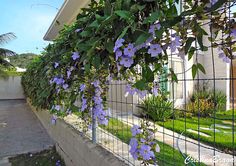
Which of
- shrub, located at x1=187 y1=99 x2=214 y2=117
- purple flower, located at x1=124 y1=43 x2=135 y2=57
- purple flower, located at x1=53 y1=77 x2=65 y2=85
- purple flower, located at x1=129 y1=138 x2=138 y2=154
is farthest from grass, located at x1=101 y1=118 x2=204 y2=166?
purple flower, located at x1=124 y1=43 x2=135 y2=57

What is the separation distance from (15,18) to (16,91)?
6.59 m

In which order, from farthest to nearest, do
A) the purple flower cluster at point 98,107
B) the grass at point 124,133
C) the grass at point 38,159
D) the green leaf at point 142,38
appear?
the grass at point 38,159, the grass at point 124,133, the purple flower cluster at point 98,107, the green leaf at point 142,38

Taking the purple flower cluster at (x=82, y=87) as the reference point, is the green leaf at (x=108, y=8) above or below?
above

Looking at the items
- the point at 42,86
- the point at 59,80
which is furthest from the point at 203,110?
the point at 42,86

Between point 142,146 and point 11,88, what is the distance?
23.6 m

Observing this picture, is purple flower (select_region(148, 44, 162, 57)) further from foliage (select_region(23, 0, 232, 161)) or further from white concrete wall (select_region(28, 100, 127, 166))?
white concrete wall (select_region(28, 100, 127, 166))

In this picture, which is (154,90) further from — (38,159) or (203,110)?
(38,159)

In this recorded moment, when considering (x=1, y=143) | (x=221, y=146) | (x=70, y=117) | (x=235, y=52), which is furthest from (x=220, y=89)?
(x=235, y=52)

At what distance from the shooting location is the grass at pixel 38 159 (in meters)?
4.80

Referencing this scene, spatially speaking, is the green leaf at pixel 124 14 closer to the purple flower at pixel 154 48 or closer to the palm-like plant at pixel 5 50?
the purple flower at pixel 154 48

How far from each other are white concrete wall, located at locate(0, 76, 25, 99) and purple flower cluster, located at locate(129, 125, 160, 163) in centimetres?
2282

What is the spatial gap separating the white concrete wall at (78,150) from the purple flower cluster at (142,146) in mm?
698

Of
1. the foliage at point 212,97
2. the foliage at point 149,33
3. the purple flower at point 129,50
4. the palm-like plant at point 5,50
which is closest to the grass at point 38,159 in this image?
the foliage at point 212,97

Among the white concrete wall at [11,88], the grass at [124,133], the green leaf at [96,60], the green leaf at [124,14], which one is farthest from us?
the white concrete wall at [11,88]
